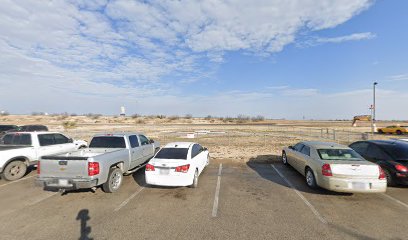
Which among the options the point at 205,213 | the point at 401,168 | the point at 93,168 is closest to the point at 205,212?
the point at 205,213

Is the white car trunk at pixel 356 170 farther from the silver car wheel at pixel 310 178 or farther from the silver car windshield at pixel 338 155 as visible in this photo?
the silver car wheel at pixel 310 178

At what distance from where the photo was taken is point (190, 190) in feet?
23.2

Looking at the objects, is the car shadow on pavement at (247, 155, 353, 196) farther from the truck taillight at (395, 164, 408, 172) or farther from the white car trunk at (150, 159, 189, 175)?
the white car trunk at (150, 159, 189, 175)

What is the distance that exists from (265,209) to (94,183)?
482 centimetres

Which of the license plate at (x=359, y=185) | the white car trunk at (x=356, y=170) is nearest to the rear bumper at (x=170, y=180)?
the white car trunk at (x=356, y=170)

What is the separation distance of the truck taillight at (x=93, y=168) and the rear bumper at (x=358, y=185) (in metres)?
6.87

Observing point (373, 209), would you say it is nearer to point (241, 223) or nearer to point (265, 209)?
point (265, 209)

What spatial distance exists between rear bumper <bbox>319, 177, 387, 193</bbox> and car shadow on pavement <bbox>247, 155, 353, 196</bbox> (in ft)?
2.50

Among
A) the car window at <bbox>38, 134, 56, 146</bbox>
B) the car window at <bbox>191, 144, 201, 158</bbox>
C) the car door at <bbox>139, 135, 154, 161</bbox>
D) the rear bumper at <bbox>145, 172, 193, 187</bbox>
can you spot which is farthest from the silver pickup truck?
the car window at <bbox>38, 134, 56, 146</bbox>

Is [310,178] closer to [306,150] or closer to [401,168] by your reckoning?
[306,150]

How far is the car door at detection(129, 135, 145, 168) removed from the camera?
8070 mm

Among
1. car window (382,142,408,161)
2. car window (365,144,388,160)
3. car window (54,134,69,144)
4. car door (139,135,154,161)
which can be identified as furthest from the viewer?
car window (54,134,69,144)

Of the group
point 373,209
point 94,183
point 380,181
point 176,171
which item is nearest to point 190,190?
point 176,171

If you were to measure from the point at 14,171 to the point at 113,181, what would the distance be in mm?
4524
